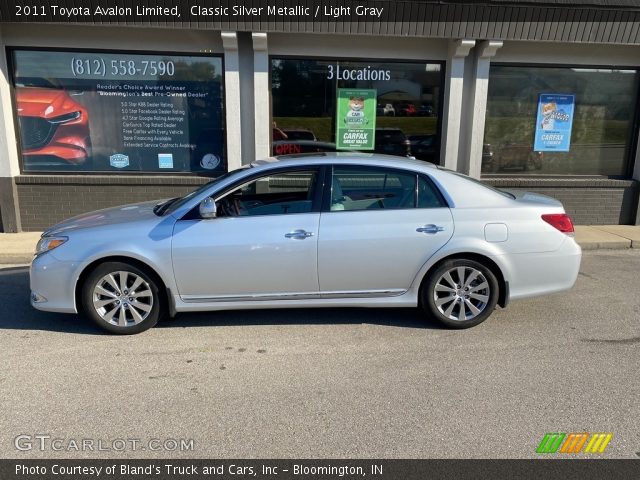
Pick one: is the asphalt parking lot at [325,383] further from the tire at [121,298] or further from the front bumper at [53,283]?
the front bumper at [53,283]

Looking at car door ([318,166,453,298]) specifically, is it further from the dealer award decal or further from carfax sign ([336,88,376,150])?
the dealer award decal

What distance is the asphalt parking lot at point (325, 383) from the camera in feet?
9.36

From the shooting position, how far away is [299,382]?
3.50m

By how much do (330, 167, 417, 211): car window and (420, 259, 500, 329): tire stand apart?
69cm

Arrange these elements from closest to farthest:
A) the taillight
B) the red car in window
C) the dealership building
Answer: the taillight
the dealership building
the red car in window

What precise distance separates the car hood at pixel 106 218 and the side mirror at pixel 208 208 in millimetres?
490

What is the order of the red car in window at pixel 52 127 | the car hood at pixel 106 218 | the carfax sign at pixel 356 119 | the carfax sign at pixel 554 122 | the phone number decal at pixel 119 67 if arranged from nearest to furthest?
1. the car hood at pixel 106 218
2. the phone number decal at pixel 119 67
3. the red car in window at pixel 52 127
4. the carfax sign at pixel 356 119
5. the carfax sign at pixel 554 122

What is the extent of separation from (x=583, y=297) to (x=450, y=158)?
12.7 feet

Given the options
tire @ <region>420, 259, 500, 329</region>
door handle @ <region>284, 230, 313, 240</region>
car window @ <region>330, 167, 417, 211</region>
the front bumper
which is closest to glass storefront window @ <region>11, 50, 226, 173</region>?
the front bumper

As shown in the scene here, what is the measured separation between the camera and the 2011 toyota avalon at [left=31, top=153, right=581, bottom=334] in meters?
4.13

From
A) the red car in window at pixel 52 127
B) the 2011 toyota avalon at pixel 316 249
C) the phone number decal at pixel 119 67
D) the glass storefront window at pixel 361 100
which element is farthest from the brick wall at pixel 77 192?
the 2011 toyota avalon at pixel 316 249

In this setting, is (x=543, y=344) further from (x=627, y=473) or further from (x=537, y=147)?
(x=537, y=147)

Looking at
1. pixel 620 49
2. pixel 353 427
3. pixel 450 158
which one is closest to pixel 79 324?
pixel 353 427

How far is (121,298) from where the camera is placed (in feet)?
13.8
